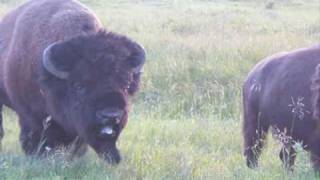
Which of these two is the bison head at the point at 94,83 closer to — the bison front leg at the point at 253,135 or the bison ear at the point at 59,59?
the bison ear at the point at 59,59

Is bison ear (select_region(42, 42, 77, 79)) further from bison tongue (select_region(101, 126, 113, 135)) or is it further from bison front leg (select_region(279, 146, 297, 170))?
bison front leg (select_region(279, 146, 297, 170))

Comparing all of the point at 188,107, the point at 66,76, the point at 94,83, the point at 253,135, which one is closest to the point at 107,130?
the point at 94,83

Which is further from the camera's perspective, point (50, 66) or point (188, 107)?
point (188, 107)

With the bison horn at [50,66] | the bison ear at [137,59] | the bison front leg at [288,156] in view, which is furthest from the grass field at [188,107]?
the bison ear at [137,59]

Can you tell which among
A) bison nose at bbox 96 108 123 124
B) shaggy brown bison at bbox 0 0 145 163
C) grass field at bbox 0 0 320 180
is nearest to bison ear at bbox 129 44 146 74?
shaggy brown bison at bbox 0 0 145 163

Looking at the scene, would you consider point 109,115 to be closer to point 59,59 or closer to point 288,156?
point 59,59

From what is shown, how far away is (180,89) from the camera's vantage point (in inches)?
458

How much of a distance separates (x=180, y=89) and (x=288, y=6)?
17.4m

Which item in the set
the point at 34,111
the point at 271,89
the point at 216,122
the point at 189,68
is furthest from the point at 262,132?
the point at 189,68

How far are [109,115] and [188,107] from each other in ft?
16.3

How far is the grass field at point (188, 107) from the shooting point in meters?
6.42

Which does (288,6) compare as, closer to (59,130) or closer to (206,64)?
(206,64)

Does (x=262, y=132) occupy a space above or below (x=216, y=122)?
above

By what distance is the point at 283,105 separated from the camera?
24.0ft
